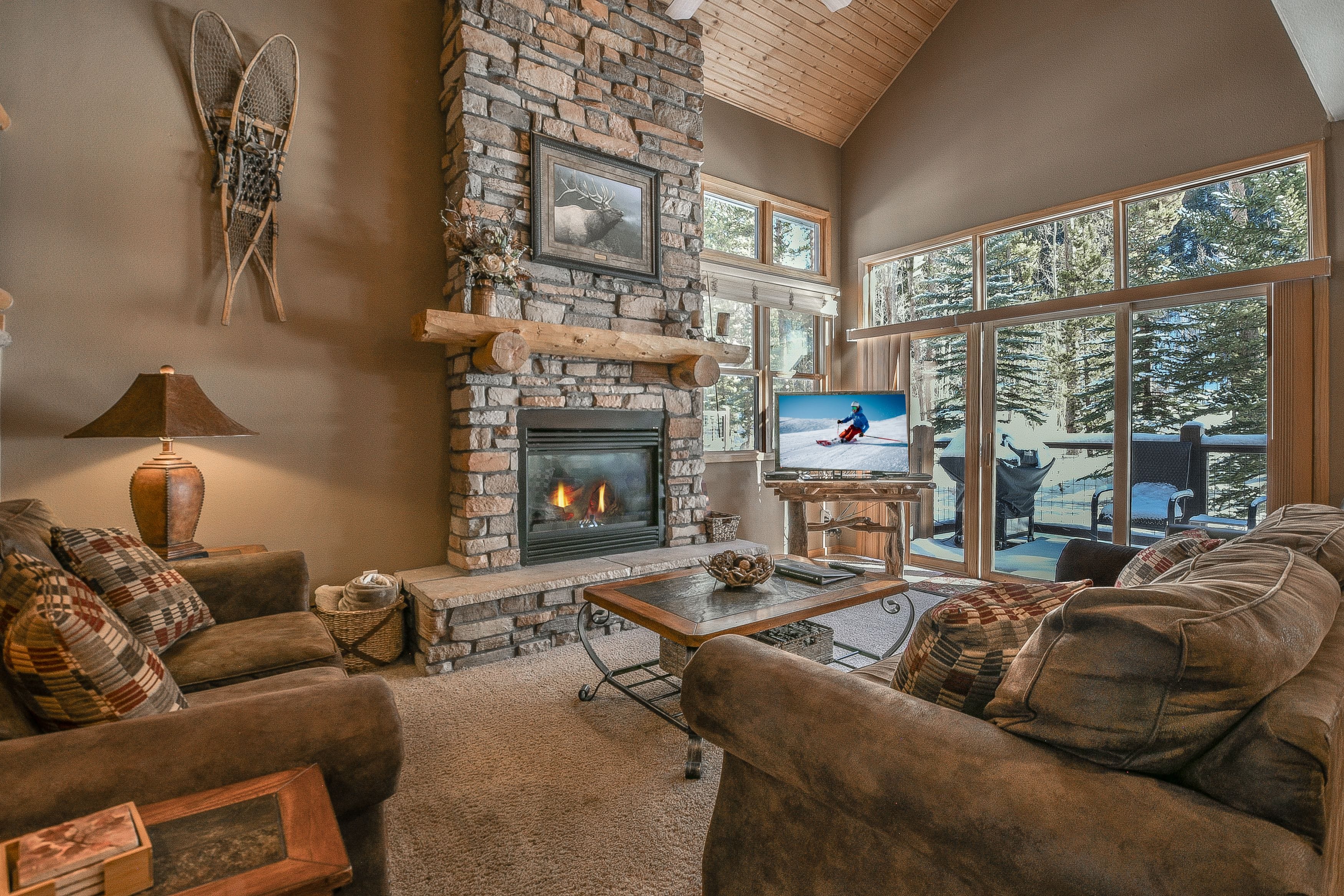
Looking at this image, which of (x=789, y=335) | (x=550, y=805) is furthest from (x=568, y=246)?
(x=550, y=805)

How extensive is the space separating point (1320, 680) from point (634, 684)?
83.3 inches

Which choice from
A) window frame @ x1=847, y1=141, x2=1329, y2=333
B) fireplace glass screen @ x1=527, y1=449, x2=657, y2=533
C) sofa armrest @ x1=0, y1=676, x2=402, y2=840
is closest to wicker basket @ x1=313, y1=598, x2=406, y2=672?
fireplace glass screen @ x1=527, y1=449, x2=657, y2=533

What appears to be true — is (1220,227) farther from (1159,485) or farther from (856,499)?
(856,499)

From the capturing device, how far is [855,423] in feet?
15.1

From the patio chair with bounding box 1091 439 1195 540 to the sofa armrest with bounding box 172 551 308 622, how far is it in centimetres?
441

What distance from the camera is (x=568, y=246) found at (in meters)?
3.55

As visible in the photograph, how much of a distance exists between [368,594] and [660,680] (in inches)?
53.6

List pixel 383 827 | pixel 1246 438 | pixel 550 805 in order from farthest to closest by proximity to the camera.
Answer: pixel 1246 438 → pixel 550 805 → pixel 383 827

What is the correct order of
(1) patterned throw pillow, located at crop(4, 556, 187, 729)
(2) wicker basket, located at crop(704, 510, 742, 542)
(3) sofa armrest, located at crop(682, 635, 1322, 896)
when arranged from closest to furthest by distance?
(3) sofa armrest, located at crop(682, 635, 1322, 896) → (1) patterned throw pillow, located at crop(4, 556, 187, 729) → (2) wicker basket, located at crop(704, 510, 742, 542)

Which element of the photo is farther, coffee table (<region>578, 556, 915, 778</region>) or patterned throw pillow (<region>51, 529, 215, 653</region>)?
coffee table (<region>578, 556, 915, 778</region>)

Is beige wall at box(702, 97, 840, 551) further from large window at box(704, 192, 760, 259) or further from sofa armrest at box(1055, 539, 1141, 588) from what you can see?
sofa armrest at box(1055, 539, 1141, 588)

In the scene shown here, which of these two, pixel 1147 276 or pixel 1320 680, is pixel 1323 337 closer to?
pixel 1147 276

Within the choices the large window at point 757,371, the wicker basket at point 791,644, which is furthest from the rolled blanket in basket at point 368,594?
the large window at point 757,371

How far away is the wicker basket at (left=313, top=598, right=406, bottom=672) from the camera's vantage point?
2879mm
